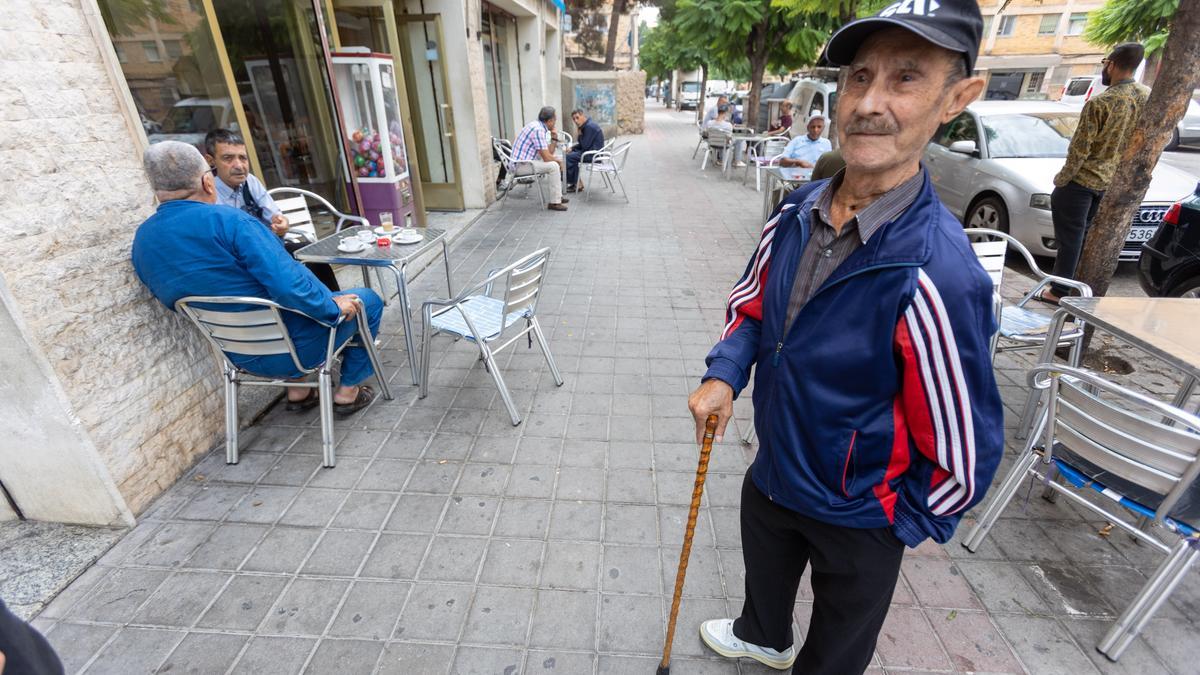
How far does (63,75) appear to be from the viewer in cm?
211

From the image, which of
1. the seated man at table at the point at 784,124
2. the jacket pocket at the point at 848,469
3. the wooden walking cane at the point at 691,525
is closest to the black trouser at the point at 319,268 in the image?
the wooden walking cane at the point at 691,525

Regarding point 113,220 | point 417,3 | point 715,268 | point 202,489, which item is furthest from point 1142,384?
point 417,3

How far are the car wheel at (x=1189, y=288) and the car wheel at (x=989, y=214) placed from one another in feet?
6.90

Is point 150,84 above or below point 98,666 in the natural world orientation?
above

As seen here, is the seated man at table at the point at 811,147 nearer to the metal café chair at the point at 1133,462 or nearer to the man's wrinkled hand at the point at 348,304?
the metal café chair at the point at 1133,462

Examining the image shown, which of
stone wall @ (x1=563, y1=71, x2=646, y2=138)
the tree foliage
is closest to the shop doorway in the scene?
stone wall @ (x1=563, y1=71, x2=646, y2=138)

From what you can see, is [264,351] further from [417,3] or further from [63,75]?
[417,3]

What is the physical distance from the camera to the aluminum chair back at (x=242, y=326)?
2486 millimetres

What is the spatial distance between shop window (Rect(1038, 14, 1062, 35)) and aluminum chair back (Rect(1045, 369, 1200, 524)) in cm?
3929

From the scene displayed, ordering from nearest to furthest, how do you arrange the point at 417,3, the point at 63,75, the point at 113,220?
the point at 63,75, the point at 113,220, the point at 417,3

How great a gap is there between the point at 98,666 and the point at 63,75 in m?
2.16

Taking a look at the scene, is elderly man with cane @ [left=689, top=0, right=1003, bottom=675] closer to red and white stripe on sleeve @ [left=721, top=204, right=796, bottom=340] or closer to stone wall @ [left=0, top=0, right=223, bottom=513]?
red and white stripe on sleeve @ [left=721, top=204, right=796, bottom=340]

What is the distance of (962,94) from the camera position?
1066mm

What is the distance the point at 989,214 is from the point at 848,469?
6.53 metres
